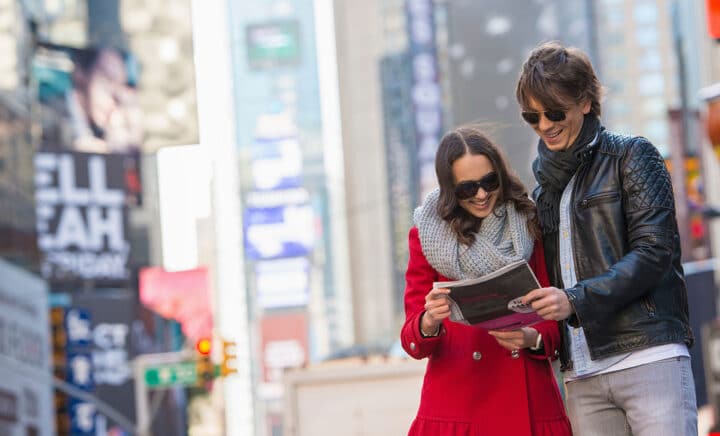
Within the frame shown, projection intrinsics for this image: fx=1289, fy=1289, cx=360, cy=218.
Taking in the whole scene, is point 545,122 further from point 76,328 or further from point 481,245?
point 76,328

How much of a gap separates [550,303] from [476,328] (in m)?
0.70

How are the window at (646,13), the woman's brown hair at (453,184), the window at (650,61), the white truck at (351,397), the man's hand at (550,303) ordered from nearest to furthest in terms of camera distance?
the man's hand at (550,303)
the woman's brown hair at (453,184)
the white truck at (351,397)
the window at (646,13)
the window at (650,61)

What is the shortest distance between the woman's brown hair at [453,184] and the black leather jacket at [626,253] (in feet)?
1.01

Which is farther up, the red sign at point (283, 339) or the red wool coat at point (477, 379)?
Result: the red wool coat at point (477, 379)

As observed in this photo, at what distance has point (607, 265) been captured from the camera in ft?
13.0

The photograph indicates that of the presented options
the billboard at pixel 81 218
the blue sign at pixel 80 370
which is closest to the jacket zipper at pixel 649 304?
the billboard at pixel 81 218

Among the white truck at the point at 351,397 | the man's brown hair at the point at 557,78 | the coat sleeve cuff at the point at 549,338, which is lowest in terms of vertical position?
the white truck at the point at 351,397

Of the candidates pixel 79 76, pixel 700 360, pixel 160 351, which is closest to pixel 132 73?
pixel 79 76

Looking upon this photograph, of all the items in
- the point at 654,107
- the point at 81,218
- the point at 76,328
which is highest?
the point at 654,107

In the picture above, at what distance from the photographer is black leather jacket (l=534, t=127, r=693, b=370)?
384 centimetres

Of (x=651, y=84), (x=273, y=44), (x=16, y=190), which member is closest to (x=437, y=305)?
(x=16, y=190)

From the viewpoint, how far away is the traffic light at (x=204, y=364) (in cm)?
2622

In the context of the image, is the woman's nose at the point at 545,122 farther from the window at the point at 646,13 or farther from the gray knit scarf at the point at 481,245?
the window at the point at 646,13

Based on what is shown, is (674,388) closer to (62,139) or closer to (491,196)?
(491,196)
